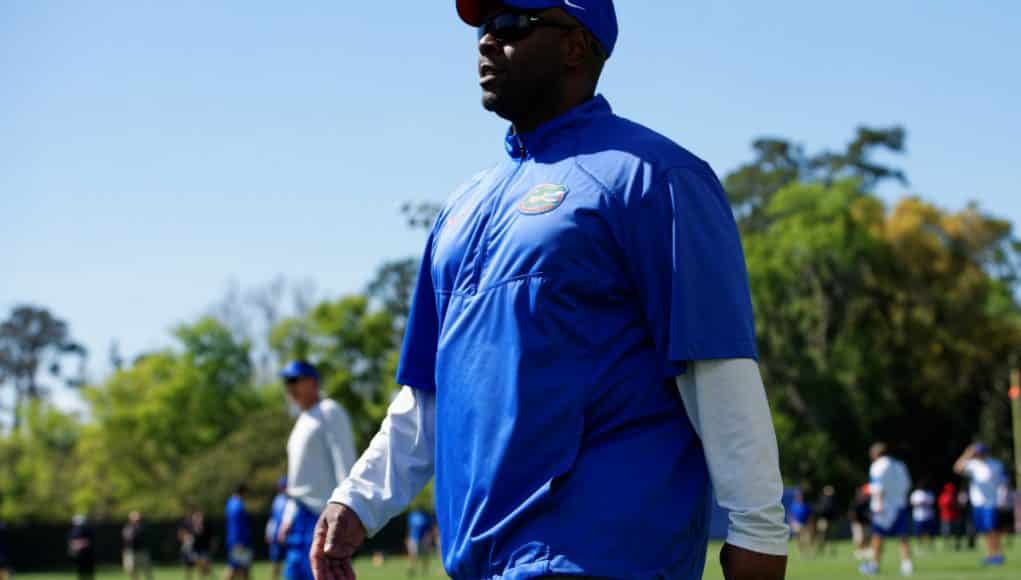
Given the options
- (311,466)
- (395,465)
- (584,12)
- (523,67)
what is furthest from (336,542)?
(311,466)

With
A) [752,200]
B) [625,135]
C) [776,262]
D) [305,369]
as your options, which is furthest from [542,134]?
[752,200]

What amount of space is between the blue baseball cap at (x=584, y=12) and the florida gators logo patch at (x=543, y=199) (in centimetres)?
43

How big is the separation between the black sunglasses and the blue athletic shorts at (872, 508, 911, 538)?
23.0m

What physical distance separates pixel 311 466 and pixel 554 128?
8.25 metres

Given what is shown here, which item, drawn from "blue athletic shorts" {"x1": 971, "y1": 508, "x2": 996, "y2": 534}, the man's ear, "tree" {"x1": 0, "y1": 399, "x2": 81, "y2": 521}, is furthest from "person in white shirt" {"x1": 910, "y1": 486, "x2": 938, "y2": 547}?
"tree" {"x1": 0, "y1": 399, "x2": 81, "y2": 521}

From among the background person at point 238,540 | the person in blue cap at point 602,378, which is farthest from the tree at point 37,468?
the person in blue cap at point 602,378

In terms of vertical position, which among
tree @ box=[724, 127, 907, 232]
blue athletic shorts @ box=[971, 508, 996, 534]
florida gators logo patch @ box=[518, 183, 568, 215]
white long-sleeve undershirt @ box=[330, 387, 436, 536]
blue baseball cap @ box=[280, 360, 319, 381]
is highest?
tree @ box=[724, 127, 907, 232]

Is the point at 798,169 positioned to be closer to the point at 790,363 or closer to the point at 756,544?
the point at 790,363

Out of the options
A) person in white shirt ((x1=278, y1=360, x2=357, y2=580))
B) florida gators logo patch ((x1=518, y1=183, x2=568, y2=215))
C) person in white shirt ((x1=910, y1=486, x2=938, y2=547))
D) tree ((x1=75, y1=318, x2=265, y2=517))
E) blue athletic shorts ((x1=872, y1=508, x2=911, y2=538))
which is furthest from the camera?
tree ((x1=75, y1=318, x2=265, y2=517))

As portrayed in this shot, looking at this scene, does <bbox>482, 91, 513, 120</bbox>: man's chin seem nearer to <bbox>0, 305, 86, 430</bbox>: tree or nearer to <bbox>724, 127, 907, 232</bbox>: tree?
<bbox>724, 127, 907, 232</bbox>: tree

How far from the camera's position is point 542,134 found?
365cm

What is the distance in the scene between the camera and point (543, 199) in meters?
3.43

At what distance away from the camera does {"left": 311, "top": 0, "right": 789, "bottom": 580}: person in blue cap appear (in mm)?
3213

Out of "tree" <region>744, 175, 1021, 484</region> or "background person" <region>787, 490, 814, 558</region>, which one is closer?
"background person" <region>787, 490, 814, 558</region>
